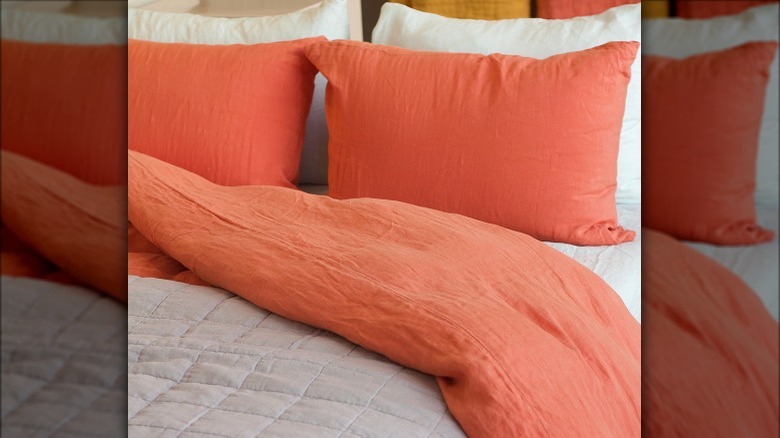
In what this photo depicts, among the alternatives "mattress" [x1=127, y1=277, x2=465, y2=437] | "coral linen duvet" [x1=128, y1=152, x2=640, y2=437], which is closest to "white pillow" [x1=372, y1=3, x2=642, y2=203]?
Answer: "coral linen duvet" [x1=128, y1=152, x2=640, y2=437]

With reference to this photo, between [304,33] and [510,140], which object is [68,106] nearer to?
[510,140]

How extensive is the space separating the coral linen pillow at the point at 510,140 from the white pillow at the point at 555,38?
0.14 meters

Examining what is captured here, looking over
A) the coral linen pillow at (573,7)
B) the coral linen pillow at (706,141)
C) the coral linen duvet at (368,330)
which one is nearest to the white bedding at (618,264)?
the coral linen duvet at (368,330)

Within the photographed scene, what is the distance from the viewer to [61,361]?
0.16 m

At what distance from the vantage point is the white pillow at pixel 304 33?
239 cm

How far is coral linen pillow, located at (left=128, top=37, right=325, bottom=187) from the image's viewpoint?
7.14 feet

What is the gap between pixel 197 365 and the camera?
1209mm

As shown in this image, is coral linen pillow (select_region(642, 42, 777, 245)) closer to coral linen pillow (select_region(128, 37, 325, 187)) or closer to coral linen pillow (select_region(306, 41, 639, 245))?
coral linen pillow (select_region(306, 41, 639, 245))

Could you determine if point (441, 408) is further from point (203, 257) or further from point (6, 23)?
point (6, 23)

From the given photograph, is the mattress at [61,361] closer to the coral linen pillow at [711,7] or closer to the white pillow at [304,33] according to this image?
the coral linen pillow at [711,7]

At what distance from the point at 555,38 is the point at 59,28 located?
2004 mm

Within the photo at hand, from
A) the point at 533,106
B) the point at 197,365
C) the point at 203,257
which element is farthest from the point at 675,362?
the point at 533,106

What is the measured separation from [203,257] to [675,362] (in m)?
1.34

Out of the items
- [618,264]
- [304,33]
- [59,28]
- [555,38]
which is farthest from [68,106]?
[304,33]
